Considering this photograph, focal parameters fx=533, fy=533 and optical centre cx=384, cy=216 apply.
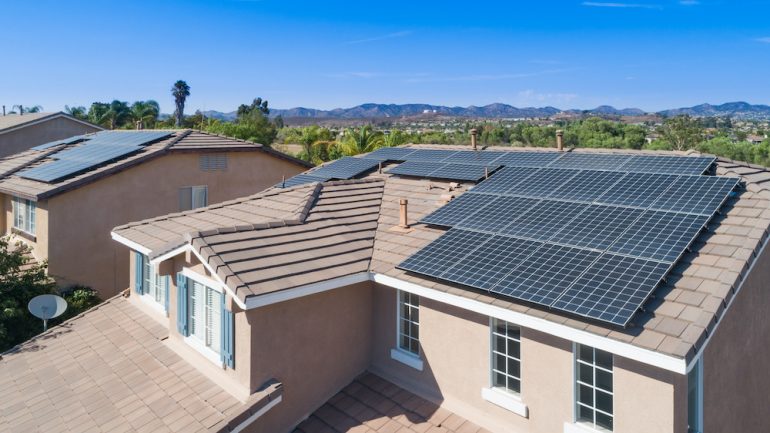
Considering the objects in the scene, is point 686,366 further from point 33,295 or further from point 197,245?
point 33,295

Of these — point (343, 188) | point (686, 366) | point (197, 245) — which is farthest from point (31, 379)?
point (686, 366)

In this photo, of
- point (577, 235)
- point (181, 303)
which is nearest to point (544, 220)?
point (577, 235)

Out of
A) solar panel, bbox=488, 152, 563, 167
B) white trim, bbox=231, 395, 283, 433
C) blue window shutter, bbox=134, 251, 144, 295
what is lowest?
white trim, bbox=231, 395, 283, 433

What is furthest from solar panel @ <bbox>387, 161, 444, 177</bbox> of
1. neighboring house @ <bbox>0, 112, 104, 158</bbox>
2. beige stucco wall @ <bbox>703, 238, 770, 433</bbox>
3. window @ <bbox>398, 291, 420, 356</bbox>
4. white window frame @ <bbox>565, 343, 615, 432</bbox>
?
neighboring house @ <bbox>0, 112, 104, 158</bbox>

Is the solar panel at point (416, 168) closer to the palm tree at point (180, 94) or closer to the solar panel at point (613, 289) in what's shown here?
the solar panel at point (613, 289)

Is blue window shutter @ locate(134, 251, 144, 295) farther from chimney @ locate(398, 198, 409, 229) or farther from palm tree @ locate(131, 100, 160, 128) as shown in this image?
palm tree @ locate(131, 100, 160, 128)

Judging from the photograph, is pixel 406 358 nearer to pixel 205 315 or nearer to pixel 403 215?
pixel 403 215
